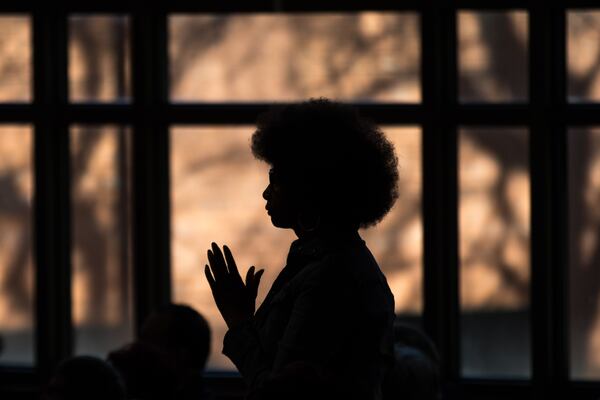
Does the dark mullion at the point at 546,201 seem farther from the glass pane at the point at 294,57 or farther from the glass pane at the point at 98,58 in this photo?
the glass pane at the point at 98,58

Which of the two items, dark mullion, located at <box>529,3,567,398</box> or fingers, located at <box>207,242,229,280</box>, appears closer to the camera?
fingers, located at <box>207,242,229,280</box>

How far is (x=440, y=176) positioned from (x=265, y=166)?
0.78 meters

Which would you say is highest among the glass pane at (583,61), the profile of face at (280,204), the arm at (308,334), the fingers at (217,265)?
the glass pane at (583,61)

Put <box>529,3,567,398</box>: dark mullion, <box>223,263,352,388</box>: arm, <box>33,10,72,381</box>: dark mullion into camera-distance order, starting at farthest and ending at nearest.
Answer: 1. <box>33,10,72,381</box>: dark mullion
2. <box>529,3,567,398</box>: dark mullion
3. <box>223,263,352,388</box>: arm

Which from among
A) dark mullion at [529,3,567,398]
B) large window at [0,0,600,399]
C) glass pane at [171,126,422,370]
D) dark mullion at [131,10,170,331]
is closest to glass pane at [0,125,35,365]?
large window at [0,0,600,399]

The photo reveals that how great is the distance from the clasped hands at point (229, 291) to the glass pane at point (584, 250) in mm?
3336

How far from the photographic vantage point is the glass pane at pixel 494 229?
5.42 m

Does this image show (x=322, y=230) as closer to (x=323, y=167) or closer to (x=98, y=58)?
(x=323, y=167)

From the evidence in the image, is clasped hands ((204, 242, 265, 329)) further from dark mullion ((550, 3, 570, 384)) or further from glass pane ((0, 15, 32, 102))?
glass pane ((0, 15, 32, 102))

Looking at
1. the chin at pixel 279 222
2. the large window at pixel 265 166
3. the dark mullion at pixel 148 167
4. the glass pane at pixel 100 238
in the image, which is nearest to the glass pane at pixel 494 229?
the large window at pixel 265 166

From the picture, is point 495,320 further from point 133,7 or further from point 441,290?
point 133,7

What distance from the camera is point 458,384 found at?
5363 millimetres

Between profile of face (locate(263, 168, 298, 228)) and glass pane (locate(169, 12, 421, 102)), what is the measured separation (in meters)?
3.22

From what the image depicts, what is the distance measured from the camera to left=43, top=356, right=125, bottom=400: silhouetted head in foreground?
10.8 feet
